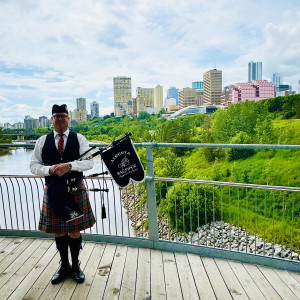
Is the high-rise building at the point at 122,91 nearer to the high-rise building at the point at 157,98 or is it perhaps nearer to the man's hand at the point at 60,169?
the high-rise building at the point at 157,98

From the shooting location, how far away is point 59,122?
1958 millimetres

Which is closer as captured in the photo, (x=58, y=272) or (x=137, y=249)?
(x=58, y=272)

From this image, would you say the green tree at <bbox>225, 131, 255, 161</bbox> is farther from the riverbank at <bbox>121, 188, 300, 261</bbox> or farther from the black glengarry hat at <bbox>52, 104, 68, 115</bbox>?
the black glengarry hat at <bbox>52, 104, 68, 115</bbox>

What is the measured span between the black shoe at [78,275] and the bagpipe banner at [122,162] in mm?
795

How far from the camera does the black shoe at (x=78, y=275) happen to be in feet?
7.02

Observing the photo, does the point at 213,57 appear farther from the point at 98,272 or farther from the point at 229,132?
the point at 98,272

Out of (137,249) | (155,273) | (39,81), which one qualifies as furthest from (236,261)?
(39,81)

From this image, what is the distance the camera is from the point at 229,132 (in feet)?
Answer: 148

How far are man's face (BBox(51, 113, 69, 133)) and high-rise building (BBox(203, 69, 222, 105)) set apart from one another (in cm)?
10313

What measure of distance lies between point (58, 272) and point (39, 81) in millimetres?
105519

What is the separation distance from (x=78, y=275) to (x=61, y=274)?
0.48 feet

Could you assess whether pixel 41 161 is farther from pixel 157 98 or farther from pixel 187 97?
pixel 157 98

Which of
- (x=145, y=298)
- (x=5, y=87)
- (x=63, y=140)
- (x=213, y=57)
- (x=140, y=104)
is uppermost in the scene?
(x=213, y=57)

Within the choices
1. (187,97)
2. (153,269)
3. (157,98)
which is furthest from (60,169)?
(157,98)
